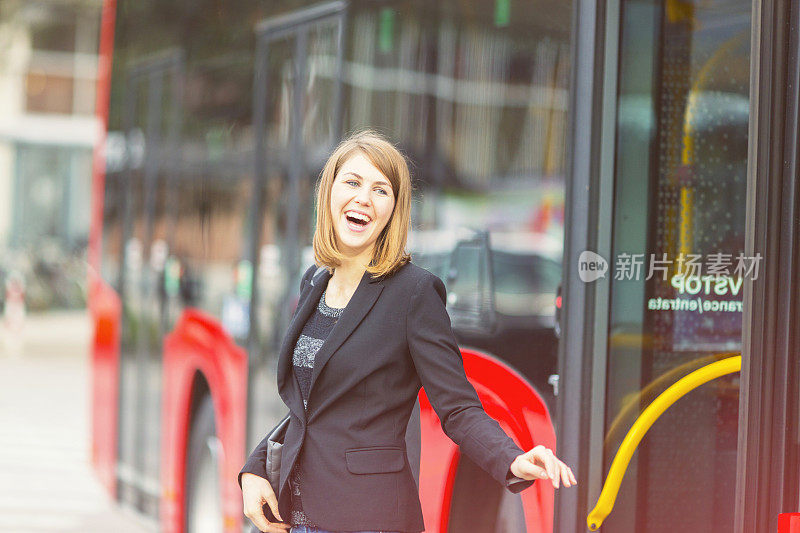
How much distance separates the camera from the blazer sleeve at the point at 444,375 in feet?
6.94

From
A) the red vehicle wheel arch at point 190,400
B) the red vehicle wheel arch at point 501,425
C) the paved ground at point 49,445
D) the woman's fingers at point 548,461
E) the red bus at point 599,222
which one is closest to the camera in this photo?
the woman's fingers at point 548,461

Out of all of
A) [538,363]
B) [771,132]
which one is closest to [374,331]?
[538,363]

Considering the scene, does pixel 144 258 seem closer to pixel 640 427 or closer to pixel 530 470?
pixel 640 427

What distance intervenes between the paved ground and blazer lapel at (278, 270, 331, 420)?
421 centimetres

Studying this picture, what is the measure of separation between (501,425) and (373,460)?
0.83 metres

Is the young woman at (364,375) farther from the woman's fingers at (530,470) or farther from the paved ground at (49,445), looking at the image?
the paved ground at (49,445)

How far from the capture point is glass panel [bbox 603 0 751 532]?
8.89ft

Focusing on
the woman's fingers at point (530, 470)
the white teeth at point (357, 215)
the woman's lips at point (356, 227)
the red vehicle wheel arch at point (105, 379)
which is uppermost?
the white teeth at point (357, 215)

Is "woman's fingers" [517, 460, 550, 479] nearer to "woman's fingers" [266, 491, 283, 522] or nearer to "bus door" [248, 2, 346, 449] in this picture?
"woman's fingers" [266, 491, 283, 522]

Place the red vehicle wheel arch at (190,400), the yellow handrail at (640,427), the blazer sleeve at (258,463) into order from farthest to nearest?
the red vehicle wheel arch at (190,400), the yellow handrail at (640,427), the blazer sleeve at (258,463)

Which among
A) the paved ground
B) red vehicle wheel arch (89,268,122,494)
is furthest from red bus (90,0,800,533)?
the paved ground

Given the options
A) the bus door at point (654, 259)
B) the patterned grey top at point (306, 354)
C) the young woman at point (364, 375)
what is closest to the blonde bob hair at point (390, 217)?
the young woman at point (364, 375)

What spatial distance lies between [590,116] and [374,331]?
0.86 meters

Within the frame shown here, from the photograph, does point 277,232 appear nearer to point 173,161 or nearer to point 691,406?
point 173,161
